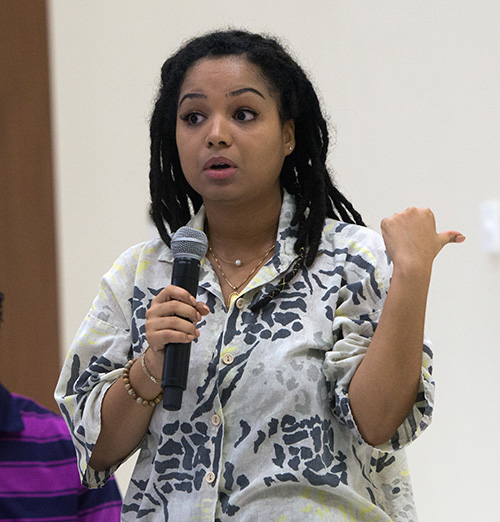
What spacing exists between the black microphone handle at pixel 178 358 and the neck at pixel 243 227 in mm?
217

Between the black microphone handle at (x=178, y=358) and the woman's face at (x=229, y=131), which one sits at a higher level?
the woman's face at (x=229, y=131)

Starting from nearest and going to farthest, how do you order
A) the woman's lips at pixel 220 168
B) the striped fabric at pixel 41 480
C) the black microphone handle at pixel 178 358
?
1. the black microphone handle at pixel 178 358
2. the woman's lips at pixel 220 168
3. the striped fabric at pixel 41 480

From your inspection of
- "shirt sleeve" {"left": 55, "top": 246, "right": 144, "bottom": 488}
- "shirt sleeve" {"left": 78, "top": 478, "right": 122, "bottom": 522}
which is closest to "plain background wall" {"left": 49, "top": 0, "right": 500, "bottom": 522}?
"shirt sleeve" {"left": 78, "top": 478, "right": 122, "bottom": 522}

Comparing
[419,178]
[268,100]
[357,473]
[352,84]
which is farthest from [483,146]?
[357,473]

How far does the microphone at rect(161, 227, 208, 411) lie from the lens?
1274 millimetres

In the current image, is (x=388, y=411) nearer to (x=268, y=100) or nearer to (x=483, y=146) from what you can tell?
(x=268, y=100)

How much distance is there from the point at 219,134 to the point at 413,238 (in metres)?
0.35

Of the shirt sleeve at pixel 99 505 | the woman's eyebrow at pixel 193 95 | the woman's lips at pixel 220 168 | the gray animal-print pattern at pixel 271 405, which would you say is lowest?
the shirt sleeve at pixel 99 505

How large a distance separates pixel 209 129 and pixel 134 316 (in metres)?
0.33

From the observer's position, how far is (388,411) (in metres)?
1.35

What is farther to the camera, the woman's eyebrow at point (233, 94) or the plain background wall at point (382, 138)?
the plain background wall at point (382, 138)

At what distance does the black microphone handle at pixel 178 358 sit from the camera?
1273 millimetres

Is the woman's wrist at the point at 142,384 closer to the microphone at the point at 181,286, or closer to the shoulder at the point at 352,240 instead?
the microphone at the point at 181,286

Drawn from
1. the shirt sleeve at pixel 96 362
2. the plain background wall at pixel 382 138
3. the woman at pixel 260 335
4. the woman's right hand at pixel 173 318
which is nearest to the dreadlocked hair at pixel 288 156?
the woman at pixel 260 335
